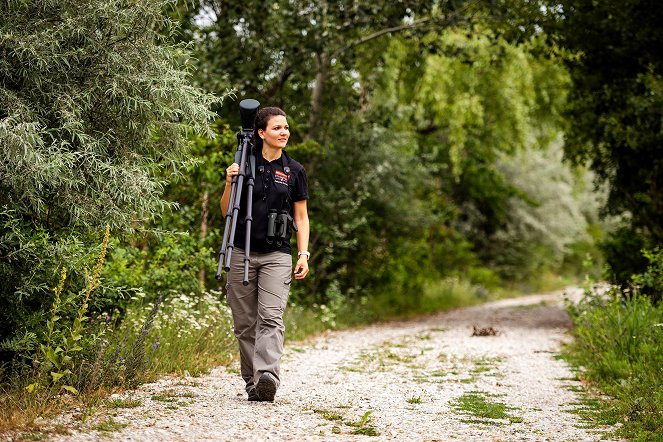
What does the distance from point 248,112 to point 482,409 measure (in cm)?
288

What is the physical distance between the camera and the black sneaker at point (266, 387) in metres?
5.55

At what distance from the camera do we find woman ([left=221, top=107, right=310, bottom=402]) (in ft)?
18.5

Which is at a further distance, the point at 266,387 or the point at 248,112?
the point at 248,112

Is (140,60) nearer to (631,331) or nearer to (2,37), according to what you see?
(2,37)

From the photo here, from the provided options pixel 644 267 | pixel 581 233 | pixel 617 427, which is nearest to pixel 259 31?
pixel 644 267

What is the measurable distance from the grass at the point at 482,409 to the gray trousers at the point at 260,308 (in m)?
1.48

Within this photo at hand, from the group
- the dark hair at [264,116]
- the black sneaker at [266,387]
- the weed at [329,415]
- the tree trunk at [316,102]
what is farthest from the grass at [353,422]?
the tree trunk at [316,102]

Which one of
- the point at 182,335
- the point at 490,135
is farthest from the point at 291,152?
the point at 490,135

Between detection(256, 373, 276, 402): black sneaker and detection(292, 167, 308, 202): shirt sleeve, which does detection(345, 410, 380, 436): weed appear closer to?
detection(256, 373, 276, 402): black sneaker

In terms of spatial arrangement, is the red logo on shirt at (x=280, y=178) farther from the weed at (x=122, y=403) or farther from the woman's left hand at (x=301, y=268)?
the weed at (x=122, y=403)

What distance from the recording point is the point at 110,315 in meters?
6.85

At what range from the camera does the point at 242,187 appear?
18.5ft

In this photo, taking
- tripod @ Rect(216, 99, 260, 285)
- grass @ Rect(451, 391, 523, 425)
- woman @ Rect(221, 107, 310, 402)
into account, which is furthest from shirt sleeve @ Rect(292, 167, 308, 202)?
grass @ Rect(451, 391, 523, 425)

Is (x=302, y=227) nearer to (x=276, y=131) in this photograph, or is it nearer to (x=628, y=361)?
(x=276, y=131)
